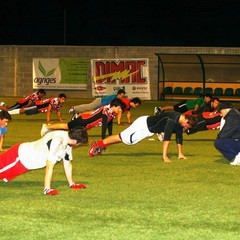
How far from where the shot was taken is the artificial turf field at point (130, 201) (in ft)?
30.9

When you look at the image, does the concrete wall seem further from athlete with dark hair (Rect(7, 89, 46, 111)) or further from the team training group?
the team training group

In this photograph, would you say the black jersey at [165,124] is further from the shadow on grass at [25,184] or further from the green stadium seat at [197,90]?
the green stadium seat at [197,90]

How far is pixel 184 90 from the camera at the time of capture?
1706 inches

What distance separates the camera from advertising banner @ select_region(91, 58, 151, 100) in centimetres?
4319

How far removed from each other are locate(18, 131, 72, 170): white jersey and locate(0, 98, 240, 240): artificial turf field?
455mm

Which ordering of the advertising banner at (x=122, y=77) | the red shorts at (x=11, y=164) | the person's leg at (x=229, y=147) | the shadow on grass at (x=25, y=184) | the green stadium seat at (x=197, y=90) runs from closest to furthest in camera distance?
the red shorts at (x=11, y=164) → the shadow on grass at (x=25, y=184) → the person's leg at (x=229, y=147) → the green stadium seat at (x=197, y=90) → the advertising banner at (x=122, y=77)

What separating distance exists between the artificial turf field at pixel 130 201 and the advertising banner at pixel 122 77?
25.3m

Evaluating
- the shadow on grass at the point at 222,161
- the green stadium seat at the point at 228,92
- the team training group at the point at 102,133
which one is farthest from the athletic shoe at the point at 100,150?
the green stadium seat at the point at 228,92
